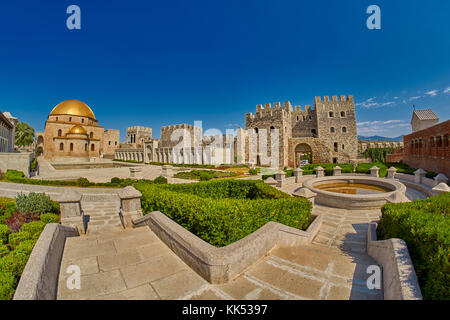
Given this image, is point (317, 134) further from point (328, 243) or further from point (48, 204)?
point (48, 204)

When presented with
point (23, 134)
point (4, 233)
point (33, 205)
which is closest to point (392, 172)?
point (4, 233)

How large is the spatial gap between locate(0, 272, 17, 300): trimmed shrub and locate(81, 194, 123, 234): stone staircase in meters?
3.75

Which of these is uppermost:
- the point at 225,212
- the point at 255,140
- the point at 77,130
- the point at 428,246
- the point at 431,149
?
the point at 77,130

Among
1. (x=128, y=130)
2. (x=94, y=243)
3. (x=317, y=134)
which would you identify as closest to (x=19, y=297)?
(x=94, y=243)

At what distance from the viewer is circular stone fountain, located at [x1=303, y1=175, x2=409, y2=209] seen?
903 centimetres

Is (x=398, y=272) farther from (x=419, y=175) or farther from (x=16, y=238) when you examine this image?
(x=419, y=175)

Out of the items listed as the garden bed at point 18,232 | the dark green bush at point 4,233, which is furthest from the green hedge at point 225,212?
the dark green bush at point 4,233

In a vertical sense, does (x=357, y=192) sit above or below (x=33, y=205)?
below

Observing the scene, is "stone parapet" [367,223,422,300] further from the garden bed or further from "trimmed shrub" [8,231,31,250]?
"trimmed shrub" [8,231,31,250]

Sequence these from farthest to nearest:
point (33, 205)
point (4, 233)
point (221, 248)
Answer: point (33, 205) → point (4, 233) → point (221, 248)

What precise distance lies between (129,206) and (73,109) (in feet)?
157

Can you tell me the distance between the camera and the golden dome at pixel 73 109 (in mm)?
40969

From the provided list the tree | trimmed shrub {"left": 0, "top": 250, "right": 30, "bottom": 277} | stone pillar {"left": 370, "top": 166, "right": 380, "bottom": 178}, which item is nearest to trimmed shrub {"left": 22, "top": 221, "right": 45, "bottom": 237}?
trimmed shrub {"left": 0, "top": 250, "right": 30, "bottom": 277}

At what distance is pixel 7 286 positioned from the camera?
2.61 m
